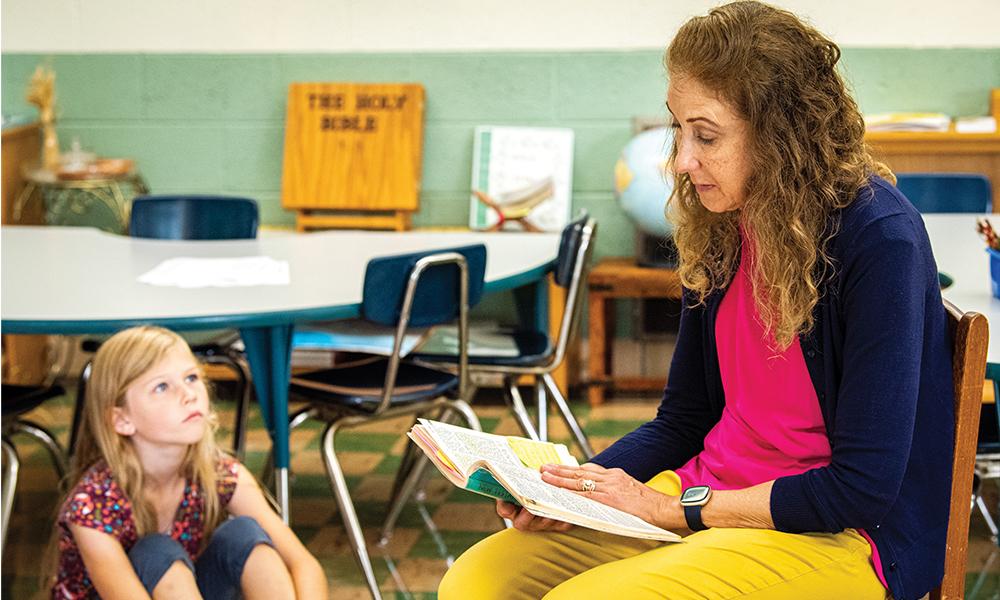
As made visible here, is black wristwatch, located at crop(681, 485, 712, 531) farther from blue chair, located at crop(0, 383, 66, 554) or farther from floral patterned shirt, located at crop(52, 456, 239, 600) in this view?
blue chair, located at crop(0, 383, 66, 554)

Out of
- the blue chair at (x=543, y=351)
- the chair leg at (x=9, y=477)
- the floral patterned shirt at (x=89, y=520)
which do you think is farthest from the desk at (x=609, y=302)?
the floral patterned shirt at (x=89, y=520)

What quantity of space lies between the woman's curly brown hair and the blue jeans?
1147 mm

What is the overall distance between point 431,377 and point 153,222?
1.23 m

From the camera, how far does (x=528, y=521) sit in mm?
1694

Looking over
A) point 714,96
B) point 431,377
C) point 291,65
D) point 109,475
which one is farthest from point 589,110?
point 714,96

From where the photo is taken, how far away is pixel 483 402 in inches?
195

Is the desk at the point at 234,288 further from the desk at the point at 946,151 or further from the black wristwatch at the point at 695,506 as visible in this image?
the desk at the point at 946,151

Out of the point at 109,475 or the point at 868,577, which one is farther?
the point at 109,475

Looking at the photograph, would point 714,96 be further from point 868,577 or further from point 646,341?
point 646,341

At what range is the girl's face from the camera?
239cm

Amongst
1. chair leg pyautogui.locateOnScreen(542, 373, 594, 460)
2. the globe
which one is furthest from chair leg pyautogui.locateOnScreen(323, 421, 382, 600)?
the globe

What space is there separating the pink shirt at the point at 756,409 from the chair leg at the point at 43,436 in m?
1.87

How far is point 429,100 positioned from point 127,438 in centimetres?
286

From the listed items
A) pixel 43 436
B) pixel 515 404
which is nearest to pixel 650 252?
pixel 515 404
